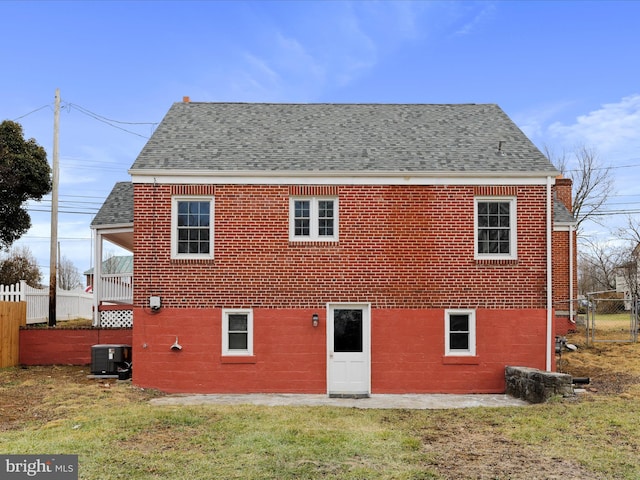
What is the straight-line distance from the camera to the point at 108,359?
15.1m

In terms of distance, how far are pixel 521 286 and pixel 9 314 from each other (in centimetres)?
1470

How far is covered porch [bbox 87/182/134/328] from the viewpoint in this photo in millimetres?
18328

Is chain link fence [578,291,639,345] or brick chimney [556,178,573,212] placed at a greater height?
brick chimney [556,178,573,212]

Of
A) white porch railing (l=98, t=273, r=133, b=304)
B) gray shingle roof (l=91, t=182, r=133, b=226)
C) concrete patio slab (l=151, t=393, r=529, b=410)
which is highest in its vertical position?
gray shingle roof (l=91, t=182, r=133, b=226)

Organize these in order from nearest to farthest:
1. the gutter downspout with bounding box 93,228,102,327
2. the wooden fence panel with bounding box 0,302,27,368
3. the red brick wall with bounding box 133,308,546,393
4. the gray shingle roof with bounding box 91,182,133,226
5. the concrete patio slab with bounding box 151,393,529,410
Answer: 1. the concrete patio slab with bounding box 151,393,529,410
2. the red brick wall with bounding box 133,308,546,393
3. the wooden fence panel with bounding box 0,302,27,368
4. the gutter downspout with bounding box 93,228,102,327
5. the gray shingle roof with bounding box 91,182,133,226

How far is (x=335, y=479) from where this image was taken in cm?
708

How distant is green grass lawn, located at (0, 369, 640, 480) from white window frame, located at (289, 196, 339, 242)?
4379 millimetres

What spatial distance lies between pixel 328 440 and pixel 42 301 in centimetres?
1595

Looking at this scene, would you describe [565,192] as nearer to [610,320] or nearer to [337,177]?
[610,320]

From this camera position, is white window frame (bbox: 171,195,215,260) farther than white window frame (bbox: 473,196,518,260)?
No

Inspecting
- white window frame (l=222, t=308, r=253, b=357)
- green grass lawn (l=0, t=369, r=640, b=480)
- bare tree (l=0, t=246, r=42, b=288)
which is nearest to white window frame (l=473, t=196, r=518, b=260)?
green grass lawn (l=0, t=369, r=640, b=480)

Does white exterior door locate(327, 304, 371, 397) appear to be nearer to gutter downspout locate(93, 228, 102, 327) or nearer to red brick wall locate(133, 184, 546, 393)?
red brick wall locate(133, 184, 546, 393)

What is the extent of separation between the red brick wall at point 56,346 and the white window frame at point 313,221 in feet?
24.4

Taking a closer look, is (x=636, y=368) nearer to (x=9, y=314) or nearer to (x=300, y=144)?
(x=300, y=144)
